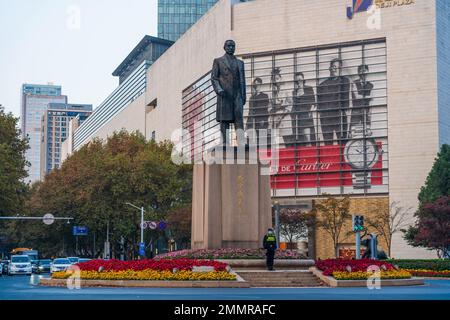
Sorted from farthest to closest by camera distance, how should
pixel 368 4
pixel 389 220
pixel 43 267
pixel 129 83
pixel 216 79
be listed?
1. pixel 129 83
2. pixel 368 4
3. pixel 389 220
4. pixel 43 267
5. pixel 216 79

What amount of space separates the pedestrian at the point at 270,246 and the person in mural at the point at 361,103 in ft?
165

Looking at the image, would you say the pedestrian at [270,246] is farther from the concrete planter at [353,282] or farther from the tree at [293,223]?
the tree at [293,223]

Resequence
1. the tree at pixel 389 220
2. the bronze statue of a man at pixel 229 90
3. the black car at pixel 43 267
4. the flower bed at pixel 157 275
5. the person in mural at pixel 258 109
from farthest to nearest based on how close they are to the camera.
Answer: the person in mural at pixel 258 109 → the tree at pixel 389 220 → the black car at pixel 43 267 → the bronze statue of a man at pixel 229 90 → the flower bed at pixel 157 275

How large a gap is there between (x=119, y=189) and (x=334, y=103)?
23.2 m

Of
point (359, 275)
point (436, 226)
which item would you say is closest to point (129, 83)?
point (436, 226)

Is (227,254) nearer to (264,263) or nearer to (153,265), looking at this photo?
(264,263)

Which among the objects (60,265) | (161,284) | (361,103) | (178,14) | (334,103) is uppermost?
(178,14)

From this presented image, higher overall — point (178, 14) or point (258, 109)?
point (178, 14)

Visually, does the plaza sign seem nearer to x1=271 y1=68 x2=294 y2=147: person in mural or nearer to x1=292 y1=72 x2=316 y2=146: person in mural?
x1=292 y1=72 x2=316 y2=146: person in mural

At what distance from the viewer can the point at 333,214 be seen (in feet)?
244

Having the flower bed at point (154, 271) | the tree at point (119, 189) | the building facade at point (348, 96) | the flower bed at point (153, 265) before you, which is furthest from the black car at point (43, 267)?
the flower bed at point (154, 271)

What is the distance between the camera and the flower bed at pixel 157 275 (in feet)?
89.0

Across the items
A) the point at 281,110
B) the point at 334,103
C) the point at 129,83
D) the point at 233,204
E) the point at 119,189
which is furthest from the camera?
the point at 129,83
